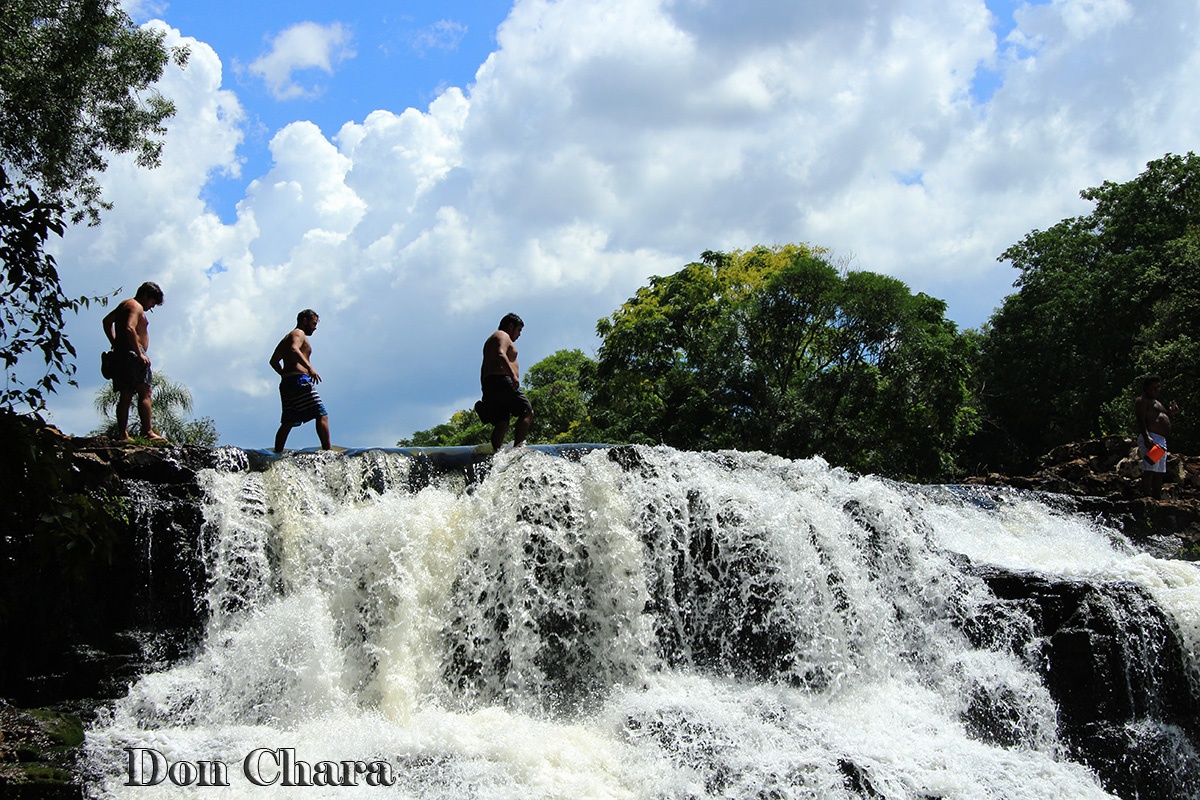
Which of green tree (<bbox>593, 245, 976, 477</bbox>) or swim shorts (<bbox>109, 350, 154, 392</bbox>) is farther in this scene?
green tree (<bbox>593, 245, 976, 477</bbox>)

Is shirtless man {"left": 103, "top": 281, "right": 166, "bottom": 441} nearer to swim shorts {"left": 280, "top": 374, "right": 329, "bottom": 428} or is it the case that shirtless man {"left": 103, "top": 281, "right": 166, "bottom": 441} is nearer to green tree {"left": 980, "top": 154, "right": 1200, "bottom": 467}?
swim shorts {"left": 280, "top": 374, "right": 329, "bottom": 428}

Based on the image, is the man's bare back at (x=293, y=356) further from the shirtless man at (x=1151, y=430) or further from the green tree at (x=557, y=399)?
the green tree at (x=557, y=399)

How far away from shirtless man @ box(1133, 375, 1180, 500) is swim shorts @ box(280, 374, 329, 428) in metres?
10.1

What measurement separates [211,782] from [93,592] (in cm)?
258

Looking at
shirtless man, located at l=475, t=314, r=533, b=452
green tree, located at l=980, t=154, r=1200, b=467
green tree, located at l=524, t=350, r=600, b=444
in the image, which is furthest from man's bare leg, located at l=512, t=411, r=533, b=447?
green tree, located at l=524, t=350, r=600, b=444

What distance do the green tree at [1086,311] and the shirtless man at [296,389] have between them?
60.9 ft

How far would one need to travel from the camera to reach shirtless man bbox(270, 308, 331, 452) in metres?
9.59

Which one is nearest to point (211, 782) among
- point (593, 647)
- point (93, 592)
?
point (93, 592)

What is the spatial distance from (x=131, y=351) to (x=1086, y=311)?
2643cm

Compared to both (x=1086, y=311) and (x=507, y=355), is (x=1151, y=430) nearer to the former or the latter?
(x=507, y=355)

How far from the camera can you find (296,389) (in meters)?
9.60

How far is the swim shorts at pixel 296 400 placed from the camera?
31.5ft

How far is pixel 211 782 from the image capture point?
19.5 feet

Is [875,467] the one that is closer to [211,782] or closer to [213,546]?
[213,546]
